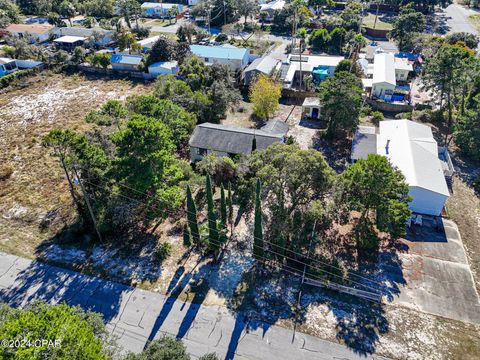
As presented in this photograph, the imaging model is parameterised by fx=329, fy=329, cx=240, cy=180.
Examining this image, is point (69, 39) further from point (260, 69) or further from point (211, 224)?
point (211, 224)

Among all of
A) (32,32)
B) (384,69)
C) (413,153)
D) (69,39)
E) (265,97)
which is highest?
(32,32)

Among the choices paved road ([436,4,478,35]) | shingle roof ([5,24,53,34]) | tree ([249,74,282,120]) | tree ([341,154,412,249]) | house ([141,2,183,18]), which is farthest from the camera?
house ([141,2,183,18])


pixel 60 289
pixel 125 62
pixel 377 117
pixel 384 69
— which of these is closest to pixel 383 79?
pixel 384 69

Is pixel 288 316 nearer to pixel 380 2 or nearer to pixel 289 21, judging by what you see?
pixel 289 21

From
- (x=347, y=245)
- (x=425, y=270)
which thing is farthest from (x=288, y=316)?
(x=425, y=270)

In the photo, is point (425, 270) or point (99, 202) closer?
point (425, 270)

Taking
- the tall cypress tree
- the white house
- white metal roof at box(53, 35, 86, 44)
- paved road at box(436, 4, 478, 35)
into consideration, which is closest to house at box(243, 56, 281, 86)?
the white house

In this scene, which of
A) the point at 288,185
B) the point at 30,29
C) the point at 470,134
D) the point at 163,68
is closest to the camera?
the point at 288,185

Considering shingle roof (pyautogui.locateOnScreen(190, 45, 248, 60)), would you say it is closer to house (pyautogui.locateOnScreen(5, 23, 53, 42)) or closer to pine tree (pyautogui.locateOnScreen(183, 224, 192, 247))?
house (pyautogui.locateOnScreen(5, 23, 53, 42))
